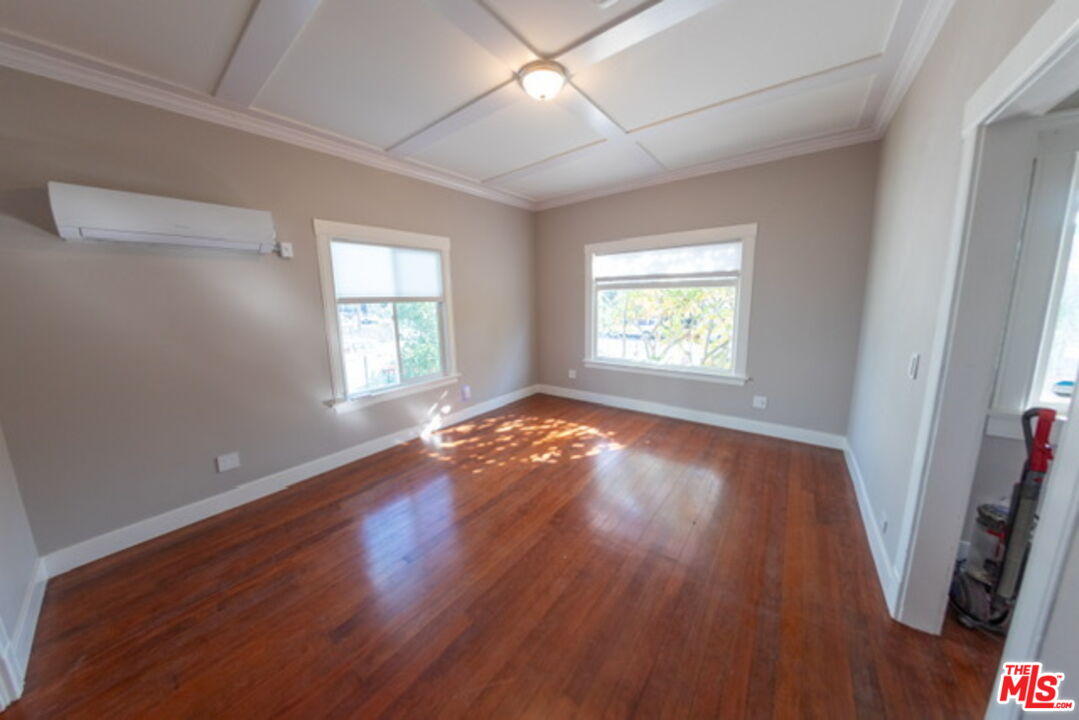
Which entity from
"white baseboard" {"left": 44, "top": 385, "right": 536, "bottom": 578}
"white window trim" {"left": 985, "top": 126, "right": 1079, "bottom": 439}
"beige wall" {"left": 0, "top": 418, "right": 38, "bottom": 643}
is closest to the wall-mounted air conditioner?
"beige wall" {"left": 0, "top": 418, "right": 38, "bottom": 643}

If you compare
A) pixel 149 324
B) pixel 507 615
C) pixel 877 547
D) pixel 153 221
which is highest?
pixel 153 221

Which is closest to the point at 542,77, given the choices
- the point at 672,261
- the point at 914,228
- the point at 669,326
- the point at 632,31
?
the point at 632,31

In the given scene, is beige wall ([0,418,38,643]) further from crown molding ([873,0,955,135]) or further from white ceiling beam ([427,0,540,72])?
crown molding ([873,0,955,135])

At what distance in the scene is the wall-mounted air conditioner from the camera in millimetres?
1762

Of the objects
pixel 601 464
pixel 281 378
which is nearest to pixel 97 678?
pixel 281 378

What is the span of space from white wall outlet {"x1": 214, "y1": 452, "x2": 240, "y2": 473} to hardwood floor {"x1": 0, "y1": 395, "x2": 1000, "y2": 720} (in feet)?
1.00

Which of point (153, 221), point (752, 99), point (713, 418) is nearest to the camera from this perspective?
point (153, 221)

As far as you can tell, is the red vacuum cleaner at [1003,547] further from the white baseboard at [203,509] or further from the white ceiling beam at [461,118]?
the white baseboard at [203,509]

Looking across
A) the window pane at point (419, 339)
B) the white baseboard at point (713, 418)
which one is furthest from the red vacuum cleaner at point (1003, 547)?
the window pane at point (419, 339)

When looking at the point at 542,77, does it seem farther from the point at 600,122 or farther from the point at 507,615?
the point at 507,615

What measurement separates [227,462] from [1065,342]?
15.1 feet

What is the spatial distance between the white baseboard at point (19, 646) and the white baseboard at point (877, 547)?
3.47 metres

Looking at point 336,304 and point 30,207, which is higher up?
point 30,207

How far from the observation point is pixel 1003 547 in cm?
147
